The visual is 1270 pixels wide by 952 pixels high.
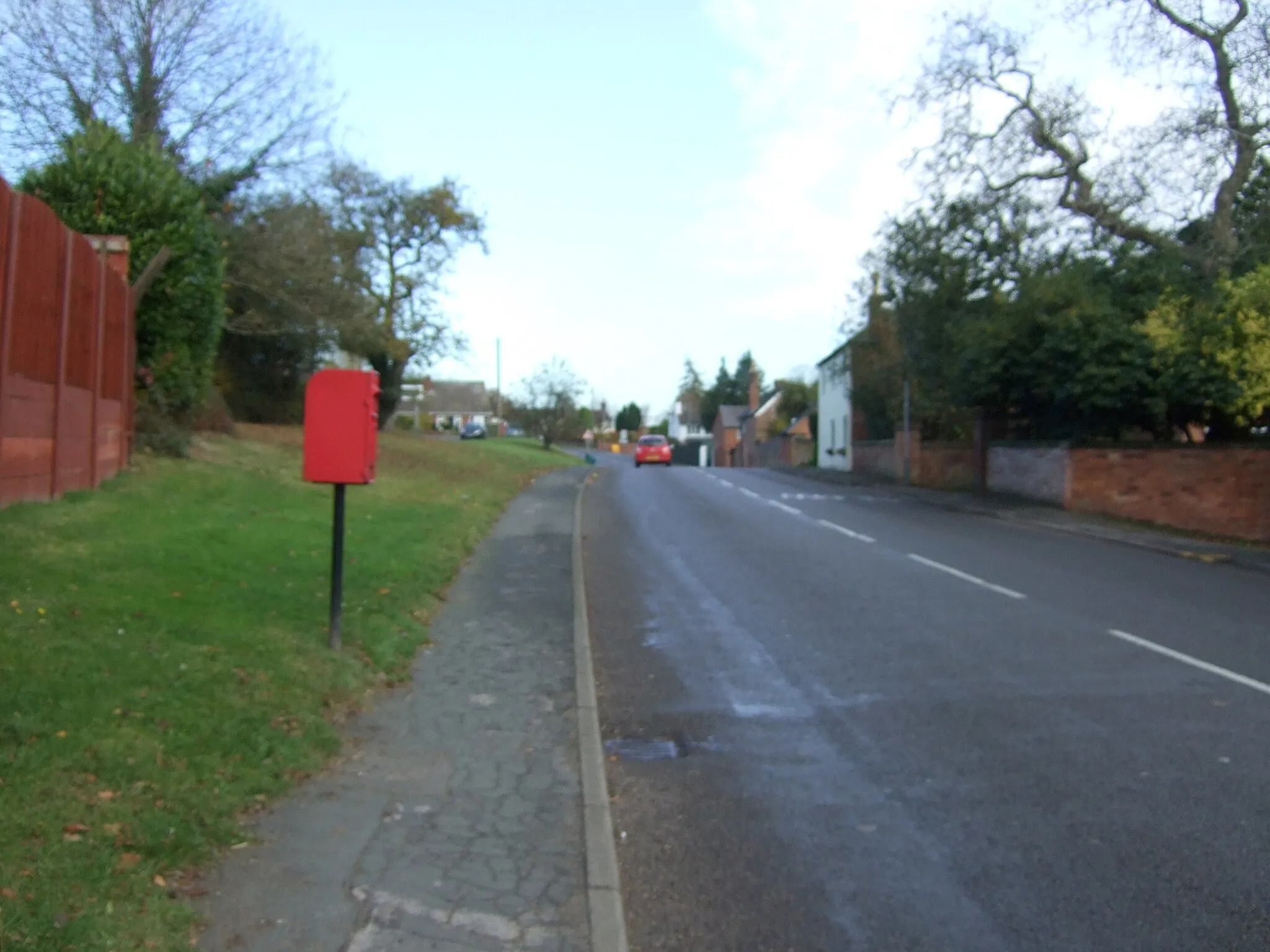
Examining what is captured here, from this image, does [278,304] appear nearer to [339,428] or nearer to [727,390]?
[339,428]

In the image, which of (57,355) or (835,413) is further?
(835,413)

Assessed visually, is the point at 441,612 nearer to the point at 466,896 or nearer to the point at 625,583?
the point at 625,583

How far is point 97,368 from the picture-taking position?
46.2ft

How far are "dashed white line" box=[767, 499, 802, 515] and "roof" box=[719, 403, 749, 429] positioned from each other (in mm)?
70777

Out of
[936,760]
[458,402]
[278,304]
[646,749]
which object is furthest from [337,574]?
[458,402]

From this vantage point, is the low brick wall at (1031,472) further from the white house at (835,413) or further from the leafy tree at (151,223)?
the leafy tree at (151,223)

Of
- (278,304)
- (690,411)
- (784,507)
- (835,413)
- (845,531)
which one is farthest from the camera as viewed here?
(690,411)

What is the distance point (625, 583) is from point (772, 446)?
200 feet

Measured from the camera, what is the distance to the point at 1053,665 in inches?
370

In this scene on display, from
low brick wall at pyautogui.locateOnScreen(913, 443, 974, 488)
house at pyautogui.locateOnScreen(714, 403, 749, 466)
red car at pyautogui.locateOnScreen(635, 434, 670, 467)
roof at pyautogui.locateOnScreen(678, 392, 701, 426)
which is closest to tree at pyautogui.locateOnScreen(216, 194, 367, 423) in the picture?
low brick wall at pyautogui.locateOnScreen(913, 443, 974, 488)

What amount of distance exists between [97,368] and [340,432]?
7443 mm

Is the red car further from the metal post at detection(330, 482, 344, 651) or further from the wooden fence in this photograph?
the metal post at detection(330, 482, 344, 651)

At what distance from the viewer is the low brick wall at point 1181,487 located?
23.1 meters

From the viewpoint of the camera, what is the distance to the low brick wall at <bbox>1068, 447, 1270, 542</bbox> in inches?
909
